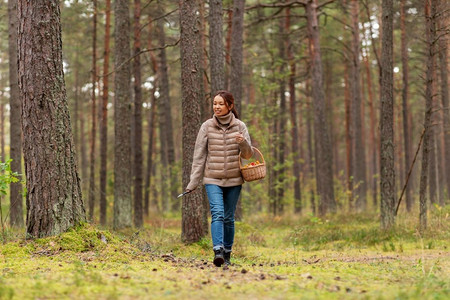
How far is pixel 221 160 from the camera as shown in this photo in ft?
21.5

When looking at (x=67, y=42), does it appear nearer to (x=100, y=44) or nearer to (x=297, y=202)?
(x=100, y=44)

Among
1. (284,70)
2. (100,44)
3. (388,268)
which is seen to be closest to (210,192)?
(388,268)

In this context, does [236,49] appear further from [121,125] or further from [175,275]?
[175,275]

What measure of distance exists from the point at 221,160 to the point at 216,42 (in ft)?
21.4

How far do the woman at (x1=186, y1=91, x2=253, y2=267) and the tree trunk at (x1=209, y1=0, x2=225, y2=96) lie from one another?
19.6ft

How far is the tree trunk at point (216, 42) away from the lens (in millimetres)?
12336

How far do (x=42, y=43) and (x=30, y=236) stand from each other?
2651 mm

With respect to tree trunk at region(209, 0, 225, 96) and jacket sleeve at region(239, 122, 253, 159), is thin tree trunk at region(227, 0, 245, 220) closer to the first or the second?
tree trunk at region(209, 0, 225, 96)

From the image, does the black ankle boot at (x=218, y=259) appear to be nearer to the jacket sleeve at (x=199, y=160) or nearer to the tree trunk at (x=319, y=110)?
the jacket sleeve at (x=199, y=160)

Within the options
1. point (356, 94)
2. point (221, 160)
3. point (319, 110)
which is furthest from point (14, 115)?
point (356, 94)

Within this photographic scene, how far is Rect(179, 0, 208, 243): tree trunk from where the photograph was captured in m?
9.50

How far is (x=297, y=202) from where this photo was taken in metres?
23.7

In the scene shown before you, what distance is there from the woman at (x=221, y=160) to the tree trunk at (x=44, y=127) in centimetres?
177

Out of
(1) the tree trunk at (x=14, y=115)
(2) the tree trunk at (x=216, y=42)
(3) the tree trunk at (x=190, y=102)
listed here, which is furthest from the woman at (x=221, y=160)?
(1) the tree trunk at (x=14, y=115)
